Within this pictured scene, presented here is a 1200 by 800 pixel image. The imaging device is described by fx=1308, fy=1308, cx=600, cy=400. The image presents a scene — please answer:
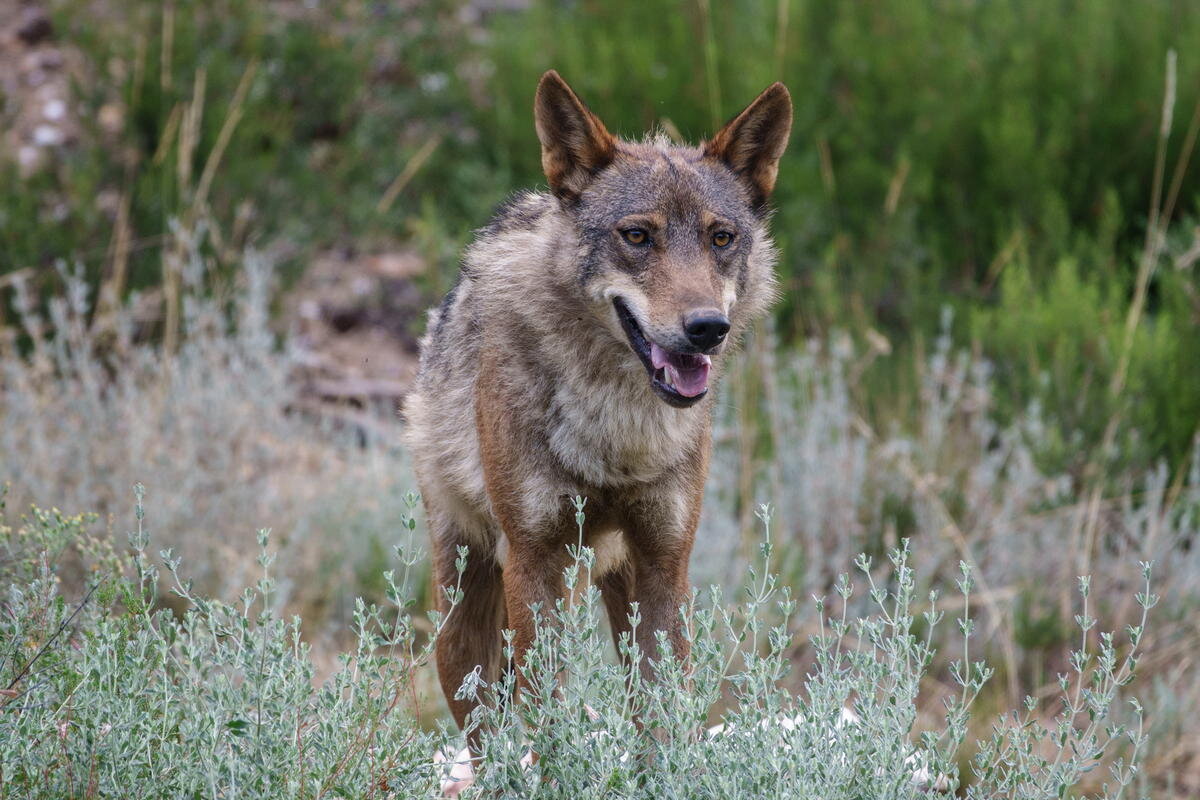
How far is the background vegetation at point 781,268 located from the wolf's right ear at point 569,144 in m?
2.28

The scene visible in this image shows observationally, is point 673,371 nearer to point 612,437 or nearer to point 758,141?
point 612,437

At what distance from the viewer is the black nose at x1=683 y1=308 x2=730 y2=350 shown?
308 centimetres

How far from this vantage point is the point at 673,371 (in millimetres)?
3186

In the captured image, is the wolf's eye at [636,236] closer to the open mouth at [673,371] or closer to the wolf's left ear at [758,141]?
the open mouth at [673,371]

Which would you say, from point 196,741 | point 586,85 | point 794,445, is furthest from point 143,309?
point 196,741

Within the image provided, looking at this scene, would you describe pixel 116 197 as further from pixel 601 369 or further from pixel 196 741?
pixel 196 741

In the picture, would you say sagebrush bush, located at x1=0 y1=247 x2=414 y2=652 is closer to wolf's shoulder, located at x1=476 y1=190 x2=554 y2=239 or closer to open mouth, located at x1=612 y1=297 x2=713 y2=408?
wolf's shoulder, located at x1=476 y1=190 x2=554 y2=239

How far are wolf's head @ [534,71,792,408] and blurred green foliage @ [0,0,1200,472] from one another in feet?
10.2

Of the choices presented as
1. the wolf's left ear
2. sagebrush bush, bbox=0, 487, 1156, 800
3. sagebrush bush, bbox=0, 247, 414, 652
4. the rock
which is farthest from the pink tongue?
the rock

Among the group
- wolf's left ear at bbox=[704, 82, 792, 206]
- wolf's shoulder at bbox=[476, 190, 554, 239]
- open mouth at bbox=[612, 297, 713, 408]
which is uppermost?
wolf's left ear at bbox=[704, 82, 792, 206]

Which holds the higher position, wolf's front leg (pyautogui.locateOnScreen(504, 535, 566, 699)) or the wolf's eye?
the wolf's eye

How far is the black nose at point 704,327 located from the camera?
308cm

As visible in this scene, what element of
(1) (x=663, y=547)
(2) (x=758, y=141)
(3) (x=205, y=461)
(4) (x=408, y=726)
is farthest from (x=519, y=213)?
(3) (x=205, y=461)

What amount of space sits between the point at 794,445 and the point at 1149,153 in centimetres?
324
